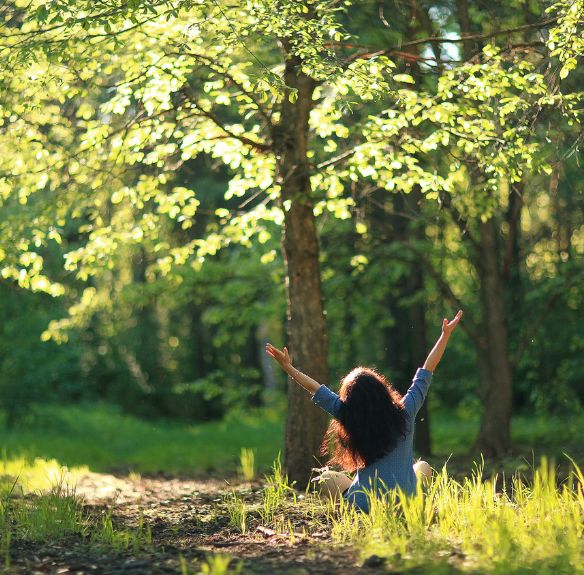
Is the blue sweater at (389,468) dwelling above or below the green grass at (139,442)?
above

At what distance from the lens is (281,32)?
7801mm

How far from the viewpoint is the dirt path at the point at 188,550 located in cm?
553

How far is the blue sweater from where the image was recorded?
6.59 m

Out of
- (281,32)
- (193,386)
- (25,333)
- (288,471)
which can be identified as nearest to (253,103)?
(281,32)

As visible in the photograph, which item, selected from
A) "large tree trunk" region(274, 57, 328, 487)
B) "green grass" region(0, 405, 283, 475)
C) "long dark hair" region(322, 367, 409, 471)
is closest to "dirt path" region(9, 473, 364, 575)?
"long dark hair" region(322, 367, 409, 471)

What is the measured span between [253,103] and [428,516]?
4.96 metres

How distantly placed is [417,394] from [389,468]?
0.59 meters

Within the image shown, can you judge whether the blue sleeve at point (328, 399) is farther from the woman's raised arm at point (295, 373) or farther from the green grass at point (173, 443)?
the green grass at point (173, 443)

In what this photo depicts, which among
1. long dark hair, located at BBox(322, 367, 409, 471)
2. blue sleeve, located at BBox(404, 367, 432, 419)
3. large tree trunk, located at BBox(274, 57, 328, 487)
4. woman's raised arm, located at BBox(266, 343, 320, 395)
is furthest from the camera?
large tree trunk, located at BBox(274, 57, 328, 487)

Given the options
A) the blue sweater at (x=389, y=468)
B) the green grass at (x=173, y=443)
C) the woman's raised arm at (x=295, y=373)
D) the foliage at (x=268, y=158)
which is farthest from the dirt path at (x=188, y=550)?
the foliage at (x=268, y=158)

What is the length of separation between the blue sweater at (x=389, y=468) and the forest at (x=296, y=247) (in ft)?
0.61

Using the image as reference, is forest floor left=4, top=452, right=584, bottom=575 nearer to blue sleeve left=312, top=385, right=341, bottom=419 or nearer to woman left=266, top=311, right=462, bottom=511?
woman left=266, top=311, right=462, bottom=511

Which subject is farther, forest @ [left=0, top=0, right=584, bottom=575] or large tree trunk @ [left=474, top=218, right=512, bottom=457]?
large tree trunk @ [left=474, top=218, right=512, bottom=457]

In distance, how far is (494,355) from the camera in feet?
45.8
